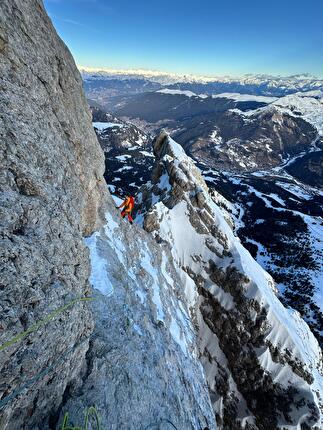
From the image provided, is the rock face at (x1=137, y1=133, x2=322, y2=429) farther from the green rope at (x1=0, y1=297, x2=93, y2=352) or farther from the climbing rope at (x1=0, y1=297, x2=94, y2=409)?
the green rope at (x1=0, y1=297, x2=93, y2=352)

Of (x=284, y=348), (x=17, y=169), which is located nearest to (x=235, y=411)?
(x=284, y=348)

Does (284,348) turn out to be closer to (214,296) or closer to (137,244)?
(214,296)

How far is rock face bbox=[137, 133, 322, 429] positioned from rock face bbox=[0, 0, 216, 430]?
1726 cm

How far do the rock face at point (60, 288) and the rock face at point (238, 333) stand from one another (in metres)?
17.3

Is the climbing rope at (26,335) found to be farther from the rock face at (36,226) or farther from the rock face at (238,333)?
the rock face at (238,333)

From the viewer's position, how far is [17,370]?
7.52m

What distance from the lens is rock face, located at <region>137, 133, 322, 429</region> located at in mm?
34594

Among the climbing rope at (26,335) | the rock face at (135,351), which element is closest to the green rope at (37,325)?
the climbing rope at (26,335)

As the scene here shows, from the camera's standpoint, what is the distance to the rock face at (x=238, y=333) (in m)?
34.6

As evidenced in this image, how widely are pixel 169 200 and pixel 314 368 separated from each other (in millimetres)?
33355

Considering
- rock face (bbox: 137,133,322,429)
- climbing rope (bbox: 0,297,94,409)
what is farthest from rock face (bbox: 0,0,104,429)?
rock face (bbox: 137,133,322,429)

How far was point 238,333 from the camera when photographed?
38344mm

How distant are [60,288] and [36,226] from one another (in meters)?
2.47

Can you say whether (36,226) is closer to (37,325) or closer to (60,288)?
(60,288)
